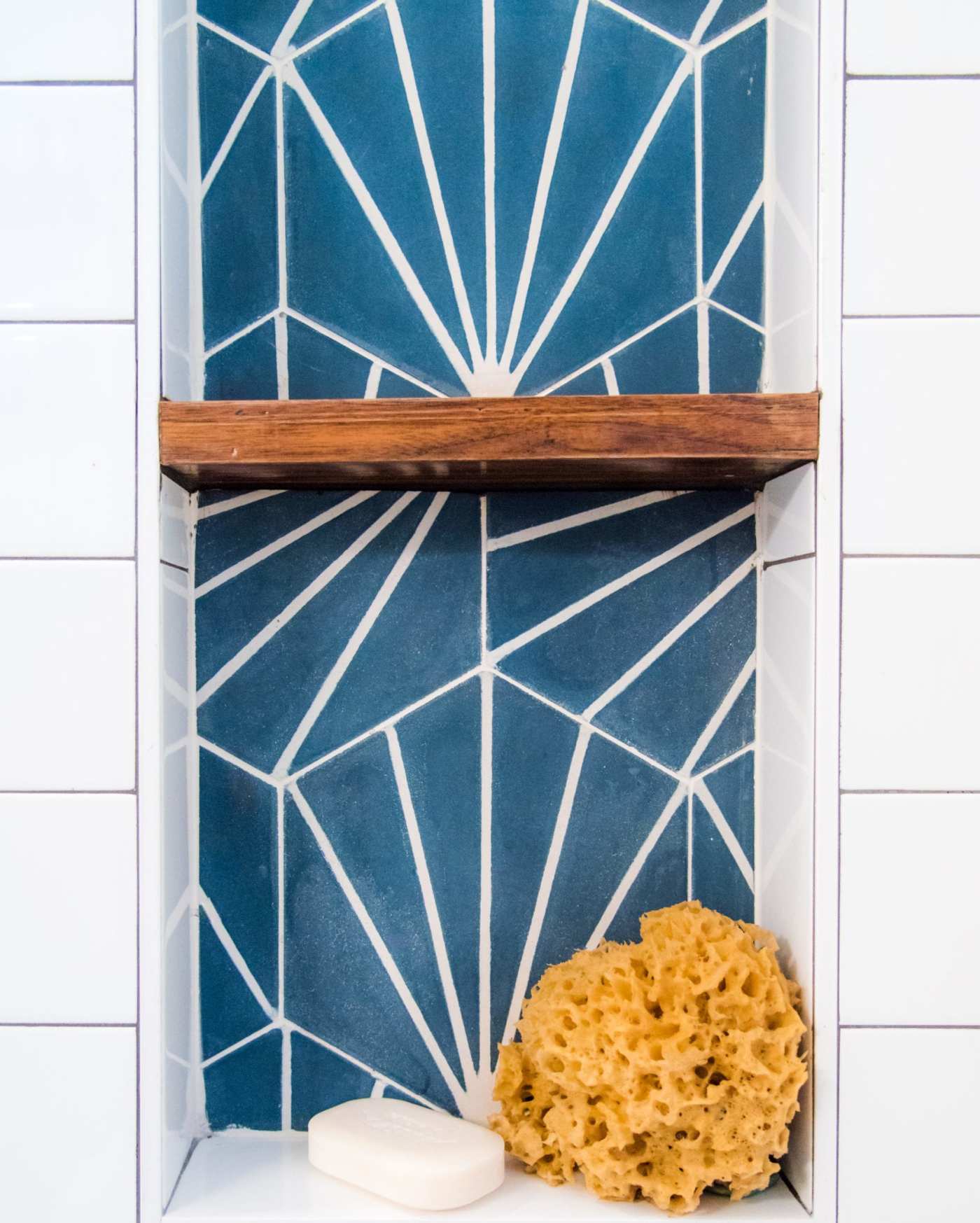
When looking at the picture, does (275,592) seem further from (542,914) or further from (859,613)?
(859,613)

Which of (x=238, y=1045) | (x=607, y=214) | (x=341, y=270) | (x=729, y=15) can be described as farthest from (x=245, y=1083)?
(x=729, y=15)

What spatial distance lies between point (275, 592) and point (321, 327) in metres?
0.24

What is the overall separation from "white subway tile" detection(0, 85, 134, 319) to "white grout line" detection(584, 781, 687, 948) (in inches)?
24.4

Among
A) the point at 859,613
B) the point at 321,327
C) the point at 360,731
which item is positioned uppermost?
the point at 321,327

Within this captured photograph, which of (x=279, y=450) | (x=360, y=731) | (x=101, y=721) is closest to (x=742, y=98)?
(x=279, y=450)

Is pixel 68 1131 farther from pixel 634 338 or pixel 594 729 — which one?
pixel 634 338

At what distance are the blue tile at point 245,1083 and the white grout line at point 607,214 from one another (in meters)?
0.65

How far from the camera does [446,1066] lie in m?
0.92

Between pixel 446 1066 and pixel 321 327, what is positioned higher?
pixel 321 327

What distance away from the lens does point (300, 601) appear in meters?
0.92

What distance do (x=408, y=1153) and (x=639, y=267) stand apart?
78cm

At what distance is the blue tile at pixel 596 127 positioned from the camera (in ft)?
3.02

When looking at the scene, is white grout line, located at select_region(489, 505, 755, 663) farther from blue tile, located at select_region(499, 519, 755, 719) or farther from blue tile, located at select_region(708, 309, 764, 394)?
blue tile, located at select_region(708, 309, 764, 394)

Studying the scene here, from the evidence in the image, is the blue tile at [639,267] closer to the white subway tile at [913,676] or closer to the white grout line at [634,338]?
the white grout line at [634,338]
